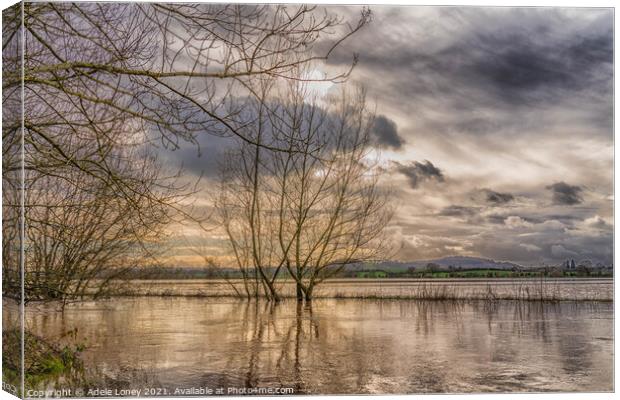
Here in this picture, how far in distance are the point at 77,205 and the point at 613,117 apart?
411cm

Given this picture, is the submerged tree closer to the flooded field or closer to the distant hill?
the flooded field

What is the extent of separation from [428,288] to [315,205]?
3.92ft

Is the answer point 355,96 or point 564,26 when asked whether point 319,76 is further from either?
point 564,26

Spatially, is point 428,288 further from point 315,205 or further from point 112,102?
point 112,102

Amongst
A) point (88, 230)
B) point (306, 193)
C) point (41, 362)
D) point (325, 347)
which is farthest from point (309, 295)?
point (41, 362)

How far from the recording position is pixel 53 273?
20.6ft

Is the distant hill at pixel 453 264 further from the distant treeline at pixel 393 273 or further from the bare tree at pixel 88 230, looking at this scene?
the bare tree at pixel 88 230

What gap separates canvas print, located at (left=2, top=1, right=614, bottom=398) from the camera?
592 centimetres

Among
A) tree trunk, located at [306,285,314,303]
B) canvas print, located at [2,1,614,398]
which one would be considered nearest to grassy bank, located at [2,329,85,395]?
canvas print, located at [2,1,614,398]

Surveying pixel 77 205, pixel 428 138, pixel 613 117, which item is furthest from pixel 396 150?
pixel 77 205

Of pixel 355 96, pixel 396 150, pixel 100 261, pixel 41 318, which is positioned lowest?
pixel 41 318

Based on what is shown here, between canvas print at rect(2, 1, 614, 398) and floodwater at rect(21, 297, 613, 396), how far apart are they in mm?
18

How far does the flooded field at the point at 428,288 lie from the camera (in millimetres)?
6703

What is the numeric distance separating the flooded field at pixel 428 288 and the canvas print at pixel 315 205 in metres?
0.02
